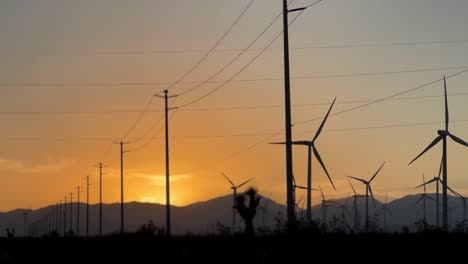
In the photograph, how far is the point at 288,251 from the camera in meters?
41.0

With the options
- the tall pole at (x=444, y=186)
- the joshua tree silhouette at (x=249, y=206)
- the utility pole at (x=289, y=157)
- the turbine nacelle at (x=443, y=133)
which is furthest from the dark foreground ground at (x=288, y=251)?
the turbine nacelle at (x=443, y=133)

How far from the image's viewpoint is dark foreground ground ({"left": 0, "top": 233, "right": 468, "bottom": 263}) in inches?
1548

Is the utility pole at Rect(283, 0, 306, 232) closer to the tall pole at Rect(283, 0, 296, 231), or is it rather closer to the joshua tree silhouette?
the tall pole at Rect(283, 0, 296, 231)

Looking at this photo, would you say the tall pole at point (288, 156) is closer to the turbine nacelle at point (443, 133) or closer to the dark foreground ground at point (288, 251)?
the dark foreground ground at point (288, 251)

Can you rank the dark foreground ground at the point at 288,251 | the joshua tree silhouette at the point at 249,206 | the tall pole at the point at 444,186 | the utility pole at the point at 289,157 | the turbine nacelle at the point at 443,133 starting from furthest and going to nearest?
the turbine nacelle at the point at 443,133 < the tall pole at the point at 444,186 < the joshua tree silhouette at the point at 249,206 < the utility pole at the point at 289,157 < the dark foreground ground at the point at 288,251

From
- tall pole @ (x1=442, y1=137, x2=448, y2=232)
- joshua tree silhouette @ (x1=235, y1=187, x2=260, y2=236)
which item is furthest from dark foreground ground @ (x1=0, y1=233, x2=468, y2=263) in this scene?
tall pole @ (x1=442, y1=137, x2=448, y2=232)

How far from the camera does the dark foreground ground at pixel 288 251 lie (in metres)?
39.3

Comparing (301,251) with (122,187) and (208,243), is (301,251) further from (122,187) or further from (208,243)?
(122,187)

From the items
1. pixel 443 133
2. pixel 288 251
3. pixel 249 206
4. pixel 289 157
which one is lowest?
pixel 288 251

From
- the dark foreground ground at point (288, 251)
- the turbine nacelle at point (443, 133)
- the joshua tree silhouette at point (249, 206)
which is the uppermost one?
the turbine nacelle at point (443, 133)

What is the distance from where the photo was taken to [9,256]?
50.5 m

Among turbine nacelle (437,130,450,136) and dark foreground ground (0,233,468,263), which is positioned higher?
turbine nacelle (437,130,450,136)

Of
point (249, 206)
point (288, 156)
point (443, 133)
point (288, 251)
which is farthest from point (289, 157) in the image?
point (443, 133)

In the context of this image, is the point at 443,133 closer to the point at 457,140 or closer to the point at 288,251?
the point at 457,140
